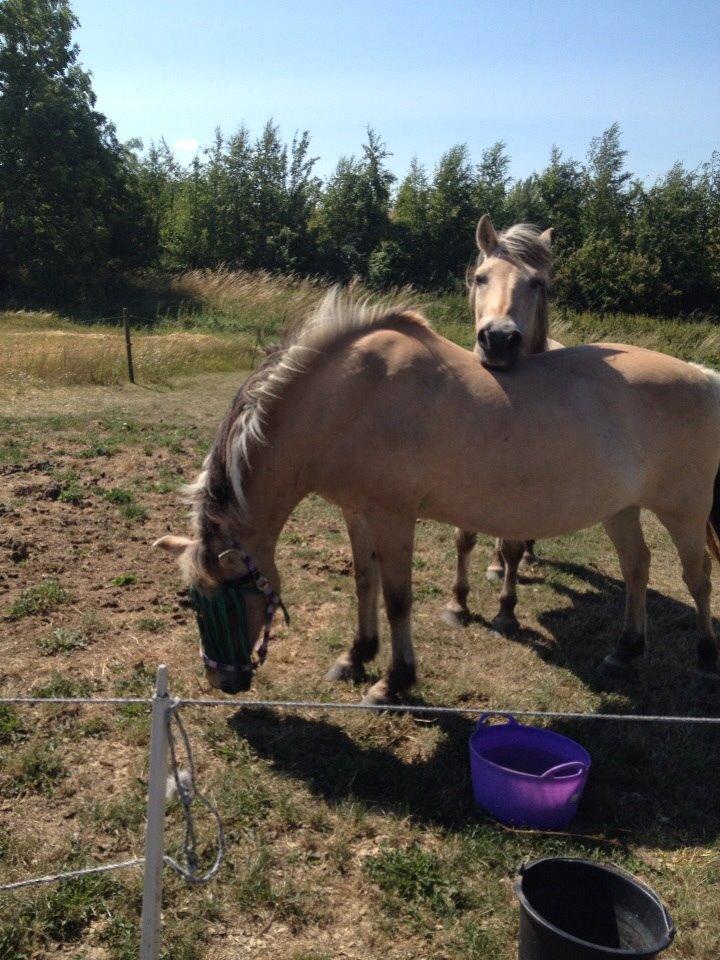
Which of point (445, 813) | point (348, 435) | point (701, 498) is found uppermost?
point (348, 435)

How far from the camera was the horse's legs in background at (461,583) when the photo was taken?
224 inches

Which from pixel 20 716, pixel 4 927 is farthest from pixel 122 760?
pixel 4 927

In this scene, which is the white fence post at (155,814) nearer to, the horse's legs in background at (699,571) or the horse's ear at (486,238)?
the horse's legs in background at (699,571)

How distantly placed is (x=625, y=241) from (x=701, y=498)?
27.3m

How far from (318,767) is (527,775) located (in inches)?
42.8

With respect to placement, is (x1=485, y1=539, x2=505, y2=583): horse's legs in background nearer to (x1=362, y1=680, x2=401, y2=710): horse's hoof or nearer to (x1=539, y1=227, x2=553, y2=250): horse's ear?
(x1=362, y1=680, x2=401, y2=710): horse's hoof

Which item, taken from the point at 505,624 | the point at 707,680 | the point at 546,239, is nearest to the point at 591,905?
the point at 707,680

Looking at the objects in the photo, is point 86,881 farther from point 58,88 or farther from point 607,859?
point 58,88

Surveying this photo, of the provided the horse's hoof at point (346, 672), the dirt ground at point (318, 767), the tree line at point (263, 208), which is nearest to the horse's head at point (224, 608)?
the dirt ground at point (318, 767)

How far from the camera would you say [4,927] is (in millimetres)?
2594

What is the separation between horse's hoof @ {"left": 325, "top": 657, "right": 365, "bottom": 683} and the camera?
462 cm

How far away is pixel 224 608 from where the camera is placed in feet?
11.9

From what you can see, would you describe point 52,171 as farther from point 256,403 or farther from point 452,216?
point 256,403

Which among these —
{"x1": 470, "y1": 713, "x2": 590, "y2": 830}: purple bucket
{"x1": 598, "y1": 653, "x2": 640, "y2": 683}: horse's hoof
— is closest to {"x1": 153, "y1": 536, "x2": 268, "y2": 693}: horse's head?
{"x1": 470, "y1": 713, "x2": 590, "y2": 830}: purple bucket
